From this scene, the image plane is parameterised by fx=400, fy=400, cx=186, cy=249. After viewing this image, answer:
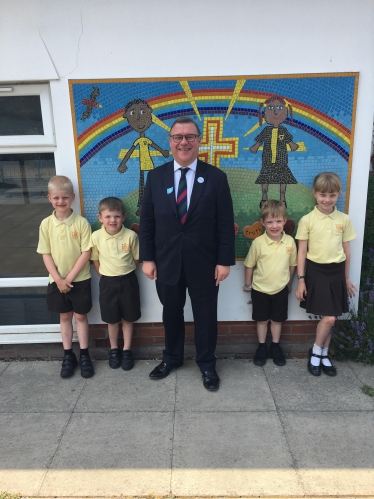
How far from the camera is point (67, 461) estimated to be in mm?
2617

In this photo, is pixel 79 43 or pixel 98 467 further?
pixel 79 43

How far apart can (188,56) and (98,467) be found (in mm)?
3077

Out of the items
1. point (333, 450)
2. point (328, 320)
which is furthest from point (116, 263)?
point (333, 450)

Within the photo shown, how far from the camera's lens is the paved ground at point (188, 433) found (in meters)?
2.43

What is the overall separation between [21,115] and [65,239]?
45.8 inches

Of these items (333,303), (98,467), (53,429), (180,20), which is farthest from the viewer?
(333,303)

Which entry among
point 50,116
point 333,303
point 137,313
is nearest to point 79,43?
point 50,116

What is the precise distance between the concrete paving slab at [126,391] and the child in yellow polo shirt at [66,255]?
0.57 ft

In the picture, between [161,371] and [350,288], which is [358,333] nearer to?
[350,288]

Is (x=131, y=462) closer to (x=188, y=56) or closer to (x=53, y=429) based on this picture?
(x=53, y=429)

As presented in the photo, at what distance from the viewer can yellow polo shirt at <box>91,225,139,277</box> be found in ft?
11.2

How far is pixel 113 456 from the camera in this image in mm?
2637

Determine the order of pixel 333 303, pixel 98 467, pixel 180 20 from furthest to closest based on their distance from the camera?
pixel 333 303 < pixel 180 20 < pixel 98 467

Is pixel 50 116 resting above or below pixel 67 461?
above
